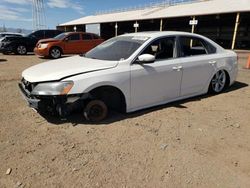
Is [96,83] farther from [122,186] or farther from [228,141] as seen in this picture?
[228,141]

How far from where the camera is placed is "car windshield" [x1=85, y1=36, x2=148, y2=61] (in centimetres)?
458

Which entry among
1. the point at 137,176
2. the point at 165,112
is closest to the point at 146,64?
the point at 165,112

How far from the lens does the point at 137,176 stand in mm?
2846

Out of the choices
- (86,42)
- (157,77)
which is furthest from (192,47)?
(86,42)

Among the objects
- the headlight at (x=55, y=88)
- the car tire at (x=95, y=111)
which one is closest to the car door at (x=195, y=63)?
the car tire at (x=95, y=111)

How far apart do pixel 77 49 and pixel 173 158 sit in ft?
40.2

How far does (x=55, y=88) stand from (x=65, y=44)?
10.8 m

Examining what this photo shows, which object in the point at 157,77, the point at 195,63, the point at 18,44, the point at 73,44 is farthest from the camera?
the point at 18,44

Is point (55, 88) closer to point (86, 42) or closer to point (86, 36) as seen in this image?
point (86, 42)

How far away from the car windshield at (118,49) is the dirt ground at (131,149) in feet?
3.69

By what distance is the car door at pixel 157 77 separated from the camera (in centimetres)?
445

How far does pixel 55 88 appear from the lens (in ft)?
12.6

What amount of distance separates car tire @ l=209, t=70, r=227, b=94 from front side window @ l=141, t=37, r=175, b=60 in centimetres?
161

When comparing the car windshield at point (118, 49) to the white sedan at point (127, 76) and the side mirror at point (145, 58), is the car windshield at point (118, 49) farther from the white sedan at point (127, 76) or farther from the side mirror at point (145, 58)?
the side mirror at point (145, 58)
